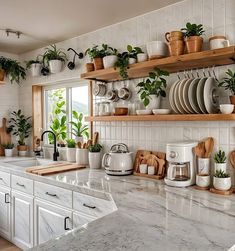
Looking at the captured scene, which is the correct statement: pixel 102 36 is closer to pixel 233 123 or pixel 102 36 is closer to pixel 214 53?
pixel 214 53

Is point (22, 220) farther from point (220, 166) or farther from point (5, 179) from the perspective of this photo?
point (220, 166)

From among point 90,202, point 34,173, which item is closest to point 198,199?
point 90,202

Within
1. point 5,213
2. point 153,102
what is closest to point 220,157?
point 153,102

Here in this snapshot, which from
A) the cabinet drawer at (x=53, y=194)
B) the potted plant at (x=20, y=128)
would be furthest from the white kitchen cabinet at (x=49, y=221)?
the potted plant at (x=20, y=128)

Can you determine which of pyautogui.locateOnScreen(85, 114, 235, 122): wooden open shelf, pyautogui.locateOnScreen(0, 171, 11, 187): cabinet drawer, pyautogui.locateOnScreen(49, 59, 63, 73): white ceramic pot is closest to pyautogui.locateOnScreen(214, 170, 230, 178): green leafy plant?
pyautogui.locateOnScreen(85, 114, 235, 122): wooden open shelf

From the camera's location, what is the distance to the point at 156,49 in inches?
86.8

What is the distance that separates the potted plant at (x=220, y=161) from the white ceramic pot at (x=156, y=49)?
2.83 feet

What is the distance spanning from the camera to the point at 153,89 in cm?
224

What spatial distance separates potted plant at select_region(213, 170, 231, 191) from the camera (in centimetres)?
184

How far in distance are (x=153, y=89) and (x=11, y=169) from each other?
1.68 metres

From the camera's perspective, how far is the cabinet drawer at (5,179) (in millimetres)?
2928

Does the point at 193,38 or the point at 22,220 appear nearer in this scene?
the point at 193,38

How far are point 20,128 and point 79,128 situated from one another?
1.07 m

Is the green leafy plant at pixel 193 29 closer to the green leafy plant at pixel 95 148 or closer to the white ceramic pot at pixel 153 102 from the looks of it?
the white ceramic pot at pixel 153 102
